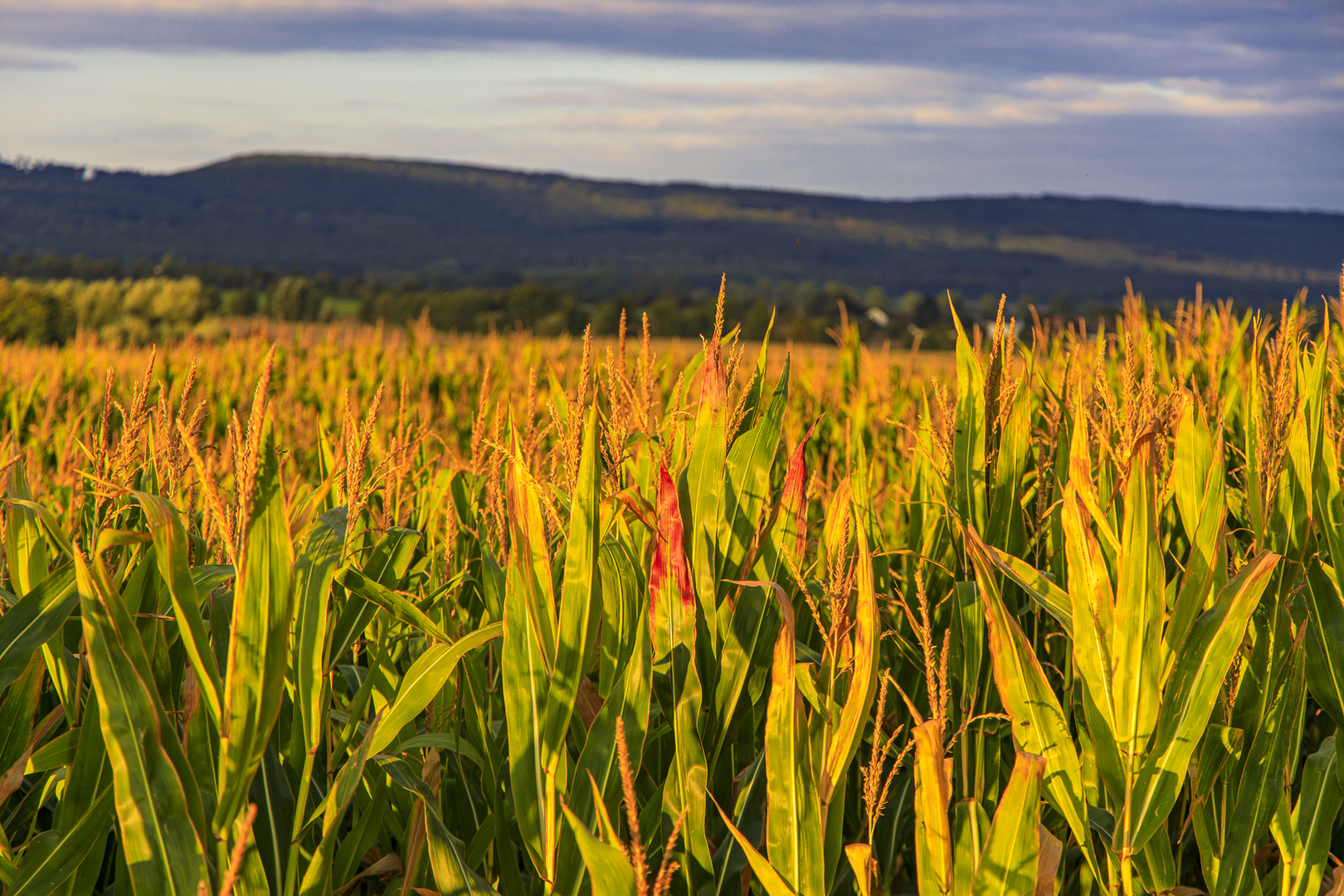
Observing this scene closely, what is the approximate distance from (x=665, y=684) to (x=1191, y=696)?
0.80 metres

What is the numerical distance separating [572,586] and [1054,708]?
760 millimetres

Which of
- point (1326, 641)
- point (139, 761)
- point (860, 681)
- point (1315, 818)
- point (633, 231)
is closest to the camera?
point (139, 761)

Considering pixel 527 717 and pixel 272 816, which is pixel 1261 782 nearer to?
pixel 527 717

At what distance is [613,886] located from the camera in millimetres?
1199

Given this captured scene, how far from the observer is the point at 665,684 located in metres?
1.59

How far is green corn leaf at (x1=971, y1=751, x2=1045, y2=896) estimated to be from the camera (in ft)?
4.16

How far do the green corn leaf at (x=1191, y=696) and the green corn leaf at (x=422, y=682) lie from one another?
99 cm

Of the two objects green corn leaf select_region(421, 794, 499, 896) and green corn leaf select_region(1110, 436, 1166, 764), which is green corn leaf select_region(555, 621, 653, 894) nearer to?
green corn leaf select_region(421, 794, 499, 896)

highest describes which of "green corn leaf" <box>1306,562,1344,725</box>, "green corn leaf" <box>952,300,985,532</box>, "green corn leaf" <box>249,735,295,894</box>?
"green corn leaf" <box>952,300,985,532</box>

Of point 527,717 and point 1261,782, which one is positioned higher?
point 527,717

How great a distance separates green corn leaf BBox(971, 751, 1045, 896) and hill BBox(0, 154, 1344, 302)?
336 feet

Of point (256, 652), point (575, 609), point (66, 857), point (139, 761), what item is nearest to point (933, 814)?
point (575, 609)

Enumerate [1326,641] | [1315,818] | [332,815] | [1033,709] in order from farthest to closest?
[1326,641], [1315,818], [1033,709], [332,815]

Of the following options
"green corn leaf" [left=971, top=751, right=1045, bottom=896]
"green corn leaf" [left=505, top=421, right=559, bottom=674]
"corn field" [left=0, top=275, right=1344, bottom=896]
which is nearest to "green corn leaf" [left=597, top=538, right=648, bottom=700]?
"corn field" [left=0, top=275, right=1344, bottom=896]
